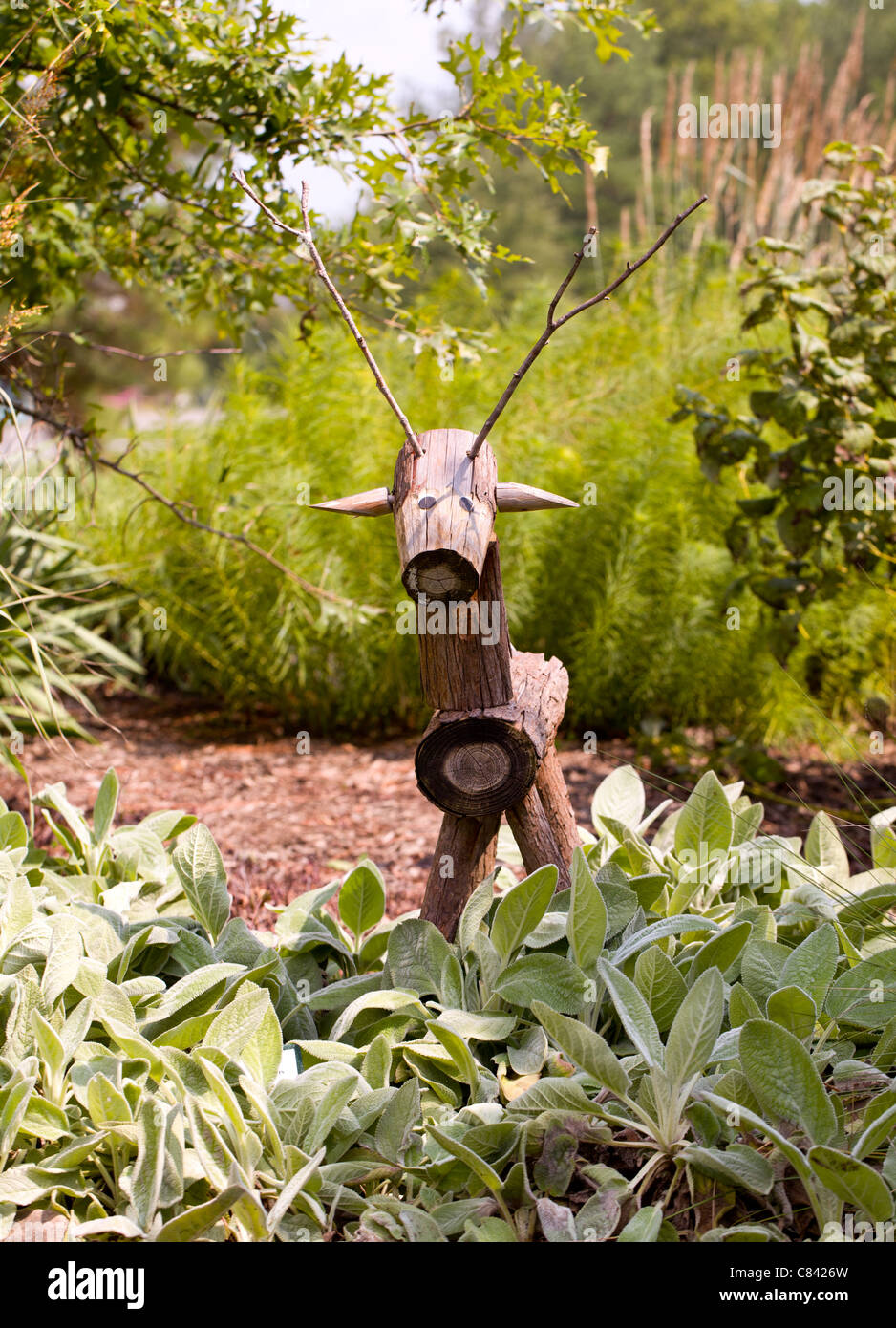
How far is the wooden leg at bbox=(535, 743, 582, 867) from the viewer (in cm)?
201

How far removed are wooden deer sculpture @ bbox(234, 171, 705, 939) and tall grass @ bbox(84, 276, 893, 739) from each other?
188cm

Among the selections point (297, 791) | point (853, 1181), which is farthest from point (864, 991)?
point (297, 791)

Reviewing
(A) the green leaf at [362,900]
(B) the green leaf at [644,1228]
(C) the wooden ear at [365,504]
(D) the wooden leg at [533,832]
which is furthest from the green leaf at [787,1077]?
(C) the wooden ear at [365,504]

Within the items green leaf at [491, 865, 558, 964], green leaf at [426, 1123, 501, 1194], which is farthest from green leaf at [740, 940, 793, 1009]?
green leaf at [426, 1123, 501, 1194]

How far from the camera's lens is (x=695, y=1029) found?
1424 millimetres

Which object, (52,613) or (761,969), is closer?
(761,969)

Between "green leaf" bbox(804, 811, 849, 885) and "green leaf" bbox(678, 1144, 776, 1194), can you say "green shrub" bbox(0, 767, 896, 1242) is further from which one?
A: "green leaf" bbox(804, 811, 849, 885)

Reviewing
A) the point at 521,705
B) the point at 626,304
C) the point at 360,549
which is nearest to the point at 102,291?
the point at 626,304

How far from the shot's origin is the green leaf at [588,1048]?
1458mm

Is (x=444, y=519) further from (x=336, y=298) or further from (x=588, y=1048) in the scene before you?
(x=588, y=1048)

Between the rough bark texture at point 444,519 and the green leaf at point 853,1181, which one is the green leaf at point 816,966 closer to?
the green leaf at point 853,1181

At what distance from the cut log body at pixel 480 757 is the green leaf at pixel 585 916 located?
18cm

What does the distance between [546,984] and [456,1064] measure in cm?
20

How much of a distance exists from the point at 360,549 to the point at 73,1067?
276 cm
